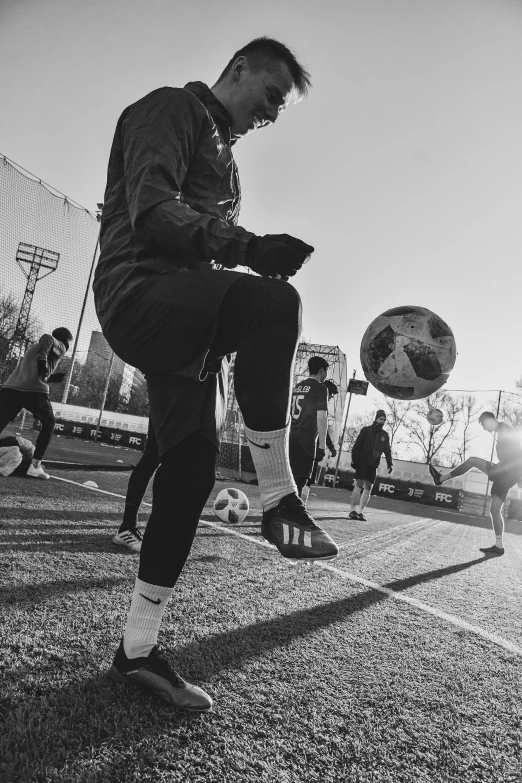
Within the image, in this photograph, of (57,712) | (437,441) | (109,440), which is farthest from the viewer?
(437,441)

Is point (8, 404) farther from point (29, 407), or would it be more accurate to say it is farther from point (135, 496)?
point (135, 496)

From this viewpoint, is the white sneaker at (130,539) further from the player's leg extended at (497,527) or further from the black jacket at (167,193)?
→ the player's leg extended at (497,527)

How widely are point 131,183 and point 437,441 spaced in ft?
164

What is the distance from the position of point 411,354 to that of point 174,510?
10.5 ft

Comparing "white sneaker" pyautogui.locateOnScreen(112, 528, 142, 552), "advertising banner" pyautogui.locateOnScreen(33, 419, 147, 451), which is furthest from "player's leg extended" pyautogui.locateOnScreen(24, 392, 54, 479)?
"advertising banner" pyautogui.locateOnScreen(33, 419, 147, 451)

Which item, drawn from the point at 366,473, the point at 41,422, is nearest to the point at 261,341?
the point at 41,422

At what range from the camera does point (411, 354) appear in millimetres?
4180

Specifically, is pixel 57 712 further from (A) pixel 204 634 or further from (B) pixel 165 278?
(B) pixel 165 278

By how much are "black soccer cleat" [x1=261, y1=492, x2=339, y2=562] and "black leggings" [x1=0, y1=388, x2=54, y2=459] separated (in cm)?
513

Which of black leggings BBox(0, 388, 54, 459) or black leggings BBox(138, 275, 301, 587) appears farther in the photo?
black leggings BBox(0, 388, 54, 459)

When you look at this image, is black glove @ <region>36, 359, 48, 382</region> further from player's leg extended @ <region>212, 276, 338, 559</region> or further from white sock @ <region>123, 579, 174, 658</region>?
player's leg extended @ <region>212, 276, 338, 559</region>

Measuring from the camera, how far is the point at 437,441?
47.8 m

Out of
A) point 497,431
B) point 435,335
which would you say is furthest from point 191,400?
point 497,431

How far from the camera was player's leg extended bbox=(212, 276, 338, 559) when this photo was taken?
4.33ft
